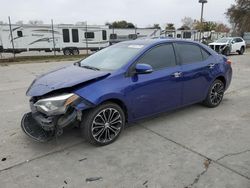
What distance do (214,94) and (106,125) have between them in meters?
2.86

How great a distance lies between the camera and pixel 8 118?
4.91 m

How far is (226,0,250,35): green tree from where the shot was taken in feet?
122

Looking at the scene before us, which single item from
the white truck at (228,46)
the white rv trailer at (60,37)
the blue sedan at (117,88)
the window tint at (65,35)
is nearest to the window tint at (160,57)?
the blue sedan at (117,88)

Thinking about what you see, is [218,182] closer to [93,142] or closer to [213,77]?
[93,142]

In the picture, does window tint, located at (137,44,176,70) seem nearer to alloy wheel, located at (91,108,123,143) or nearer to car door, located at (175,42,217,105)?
car door, located at (175,42,217,105)

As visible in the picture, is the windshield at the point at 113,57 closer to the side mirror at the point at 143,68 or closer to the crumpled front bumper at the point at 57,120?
the side mirror at the point at 143,68

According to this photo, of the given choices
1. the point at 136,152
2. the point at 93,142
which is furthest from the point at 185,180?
the point at 93,142

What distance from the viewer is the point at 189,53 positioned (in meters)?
4.79

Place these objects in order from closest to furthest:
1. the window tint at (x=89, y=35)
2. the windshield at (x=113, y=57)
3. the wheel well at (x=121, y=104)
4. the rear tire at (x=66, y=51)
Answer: the wheel well at (x=121, y=104) → the windshield at (x=113, y=57) → the rear tire at (x=66, y=51) → the window tint at (x=89, y=35)

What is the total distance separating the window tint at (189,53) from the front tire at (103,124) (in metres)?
1.76

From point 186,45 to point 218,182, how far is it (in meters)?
2.84

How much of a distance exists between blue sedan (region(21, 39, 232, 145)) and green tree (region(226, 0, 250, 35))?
125 ft

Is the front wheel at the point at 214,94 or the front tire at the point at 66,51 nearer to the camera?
the front wheel at the point at 214,94

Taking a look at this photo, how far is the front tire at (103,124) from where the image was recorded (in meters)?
3.47
